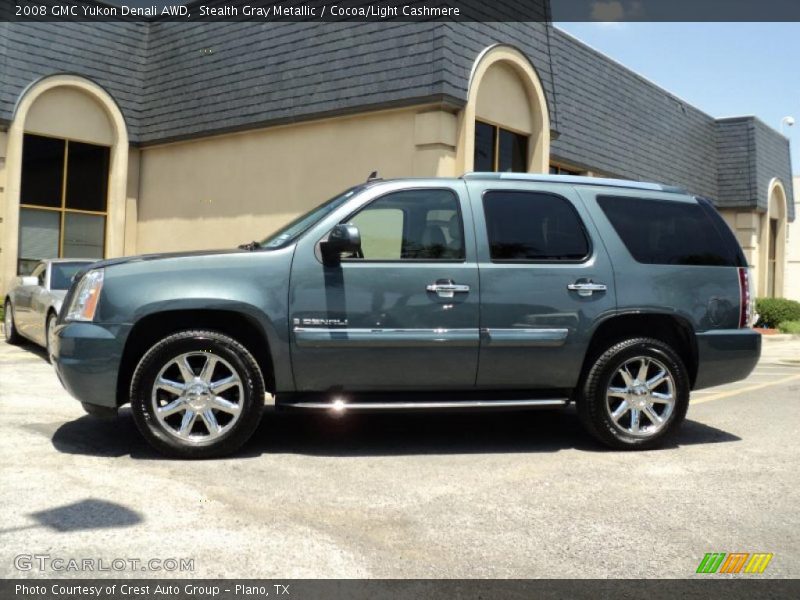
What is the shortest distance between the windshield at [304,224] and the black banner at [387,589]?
2.82 metres

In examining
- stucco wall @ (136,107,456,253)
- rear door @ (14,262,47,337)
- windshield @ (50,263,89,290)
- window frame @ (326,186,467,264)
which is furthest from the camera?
stucco wall @ (136,107,456,253)

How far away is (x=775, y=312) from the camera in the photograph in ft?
78.7

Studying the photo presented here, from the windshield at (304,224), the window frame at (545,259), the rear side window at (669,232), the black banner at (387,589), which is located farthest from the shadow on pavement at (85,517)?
the rear side window at (669,232)

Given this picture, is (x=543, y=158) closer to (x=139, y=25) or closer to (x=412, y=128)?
(x=412, y=128)

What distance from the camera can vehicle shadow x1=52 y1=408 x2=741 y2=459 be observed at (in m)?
5.70

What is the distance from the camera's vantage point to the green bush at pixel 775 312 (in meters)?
24.0

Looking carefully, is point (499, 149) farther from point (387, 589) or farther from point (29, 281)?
point (387, 589)

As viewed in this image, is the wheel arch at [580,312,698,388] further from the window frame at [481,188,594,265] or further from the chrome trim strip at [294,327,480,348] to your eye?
the chrome trim strip at [294,327,480,348]

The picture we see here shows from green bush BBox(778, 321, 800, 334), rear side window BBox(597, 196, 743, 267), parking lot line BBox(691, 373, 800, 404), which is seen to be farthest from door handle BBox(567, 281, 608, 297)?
green bush BBox(778, 321, 800, 334)

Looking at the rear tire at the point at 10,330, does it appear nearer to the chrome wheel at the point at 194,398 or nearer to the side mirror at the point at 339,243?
the chrome wheel at the point at 194,398

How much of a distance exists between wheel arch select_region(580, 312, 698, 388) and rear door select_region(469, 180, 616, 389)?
20 centimetres

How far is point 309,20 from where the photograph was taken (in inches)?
603

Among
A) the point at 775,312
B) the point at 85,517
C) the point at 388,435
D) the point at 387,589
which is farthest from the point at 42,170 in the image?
the point at 775,312

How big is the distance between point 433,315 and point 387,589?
102 inches
